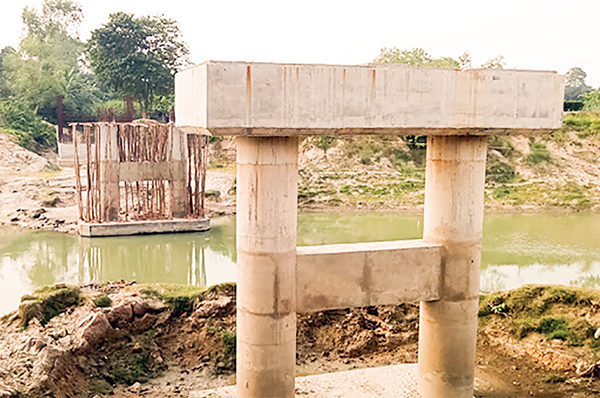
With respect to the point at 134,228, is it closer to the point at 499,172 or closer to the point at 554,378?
the point at 554,378

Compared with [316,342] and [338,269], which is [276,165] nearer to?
[338,269]

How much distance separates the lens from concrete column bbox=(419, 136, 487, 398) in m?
8.18

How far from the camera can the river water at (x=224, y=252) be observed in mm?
18219

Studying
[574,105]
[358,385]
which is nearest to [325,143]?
[574,105]

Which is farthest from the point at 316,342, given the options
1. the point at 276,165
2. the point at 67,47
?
the point at 67,47

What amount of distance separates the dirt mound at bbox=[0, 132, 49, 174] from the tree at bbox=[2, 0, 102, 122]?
9.13 meters

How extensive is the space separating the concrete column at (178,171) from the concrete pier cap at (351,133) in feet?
51.2

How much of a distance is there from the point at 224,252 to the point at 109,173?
497 centimetres


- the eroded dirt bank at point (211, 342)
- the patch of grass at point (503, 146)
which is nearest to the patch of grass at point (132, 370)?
the eroded dirt bank at point (211, 342)

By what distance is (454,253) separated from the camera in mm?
8250

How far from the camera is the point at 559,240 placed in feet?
76.6

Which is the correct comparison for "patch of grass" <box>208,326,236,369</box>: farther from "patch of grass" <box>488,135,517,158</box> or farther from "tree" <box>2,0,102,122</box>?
"tree" <box>2,0,102,122</box>

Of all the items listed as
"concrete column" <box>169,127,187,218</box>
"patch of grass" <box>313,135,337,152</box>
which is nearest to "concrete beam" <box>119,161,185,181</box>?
"concrete column" <box>169,127,187,218</box>

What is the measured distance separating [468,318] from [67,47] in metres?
54.7
